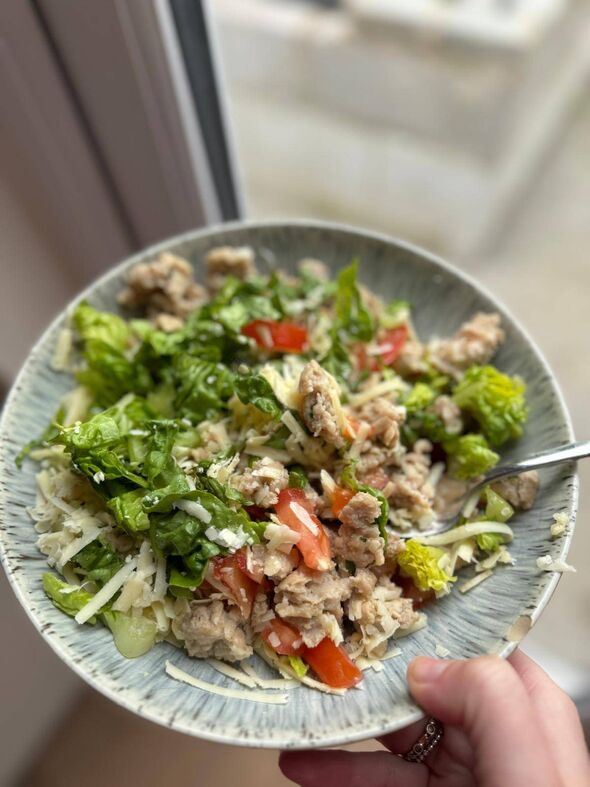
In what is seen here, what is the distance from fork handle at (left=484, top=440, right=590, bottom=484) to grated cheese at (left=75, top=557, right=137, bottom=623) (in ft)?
2.65

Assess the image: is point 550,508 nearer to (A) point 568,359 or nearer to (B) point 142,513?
(B) point 142,513

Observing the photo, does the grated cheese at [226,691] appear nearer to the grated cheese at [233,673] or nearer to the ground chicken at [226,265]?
the grated cheese at [233,673]

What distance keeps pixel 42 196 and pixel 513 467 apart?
1568 millimetres

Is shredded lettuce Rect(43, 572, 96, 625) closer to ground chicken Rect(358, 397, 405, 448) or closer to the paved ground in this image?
ground chicken Rect(358, 397, 405, 448)

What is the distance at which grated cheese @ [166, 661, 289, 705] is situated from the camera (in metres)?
1.27

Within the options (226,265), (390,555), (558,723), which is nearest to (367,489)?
(390,555)

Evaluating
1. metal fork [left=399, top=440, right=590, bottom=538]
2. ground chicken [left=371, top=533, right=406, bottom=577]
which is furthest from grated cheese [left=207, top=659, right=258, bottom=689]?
metal fork [left=399, top=440, right=590, bottom=538]

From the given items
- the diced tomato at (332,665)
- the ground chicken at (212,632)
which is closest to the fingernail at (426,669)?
the diced tomato at (332,665)

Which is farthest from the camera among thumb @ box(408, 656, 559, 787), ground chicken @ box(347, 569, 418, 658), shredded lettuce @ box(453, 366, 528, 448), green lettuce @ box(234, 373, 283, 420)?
shredded lettuce @ box(453, 366, 528, 448)

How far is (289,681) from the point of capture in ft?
4.29

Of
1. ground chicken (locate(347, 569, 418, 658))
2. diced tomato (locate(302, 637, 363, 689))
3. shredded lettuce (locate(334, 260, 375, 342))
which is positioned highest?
shredded lettuce (locate(334, 260, 375, 342))

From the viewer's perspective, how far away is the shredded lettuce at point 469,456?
1494 mm

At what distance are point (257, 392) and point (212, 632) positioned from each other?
51cm

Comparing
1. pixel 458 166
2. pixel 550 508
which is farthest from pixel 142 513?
pixel 458 166
